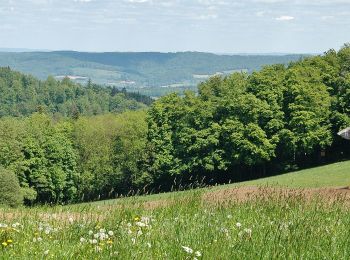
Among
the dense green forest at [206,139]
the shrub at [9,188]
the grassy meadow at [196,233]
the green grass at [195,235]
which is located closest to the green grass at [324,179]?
the dense green forest at [206,139]

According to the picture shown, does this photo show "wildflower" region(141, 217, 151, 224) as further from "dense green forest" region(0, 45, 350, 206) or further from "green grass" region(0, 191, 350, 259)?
"dense green forest" region(0, 45, 350, 206)

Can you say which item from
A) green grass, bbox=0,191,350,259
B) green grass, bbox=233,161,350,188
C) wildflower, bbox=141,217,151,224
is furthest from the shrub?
wildflower, bbox=141,217,151,224

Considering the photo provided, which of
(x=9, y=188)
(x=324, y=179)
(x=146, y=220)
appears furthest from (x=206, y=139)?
(x=146, y=220)

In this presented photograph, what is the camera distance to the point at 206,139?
62000 millimetres

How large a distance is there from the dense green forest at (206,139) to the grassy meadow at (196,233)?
49.5m

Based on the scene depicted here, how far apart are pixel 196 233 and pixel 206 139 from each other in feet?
184

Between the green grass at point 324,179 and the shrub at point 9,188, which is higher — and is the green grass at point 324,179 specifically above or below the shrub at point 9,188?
above

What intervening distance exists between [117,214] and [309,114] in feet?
176

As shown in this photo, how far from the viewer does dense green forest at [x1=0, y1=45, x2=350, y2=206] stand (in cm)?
6025

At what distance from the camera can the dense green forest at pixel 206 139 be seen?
6025 centimetres

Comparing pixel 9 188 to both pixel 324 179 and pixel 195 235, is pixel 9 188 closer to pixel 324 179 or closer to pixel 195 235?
pixel 324 179

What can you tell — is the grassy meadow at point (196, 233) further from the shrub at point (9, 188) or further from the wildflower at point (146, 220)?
the shrub at point (9, 188)

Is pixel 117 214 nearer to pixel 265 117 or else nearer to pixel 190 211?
pixel 190 211

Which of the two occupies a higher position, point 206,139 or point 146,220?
point 146,220
